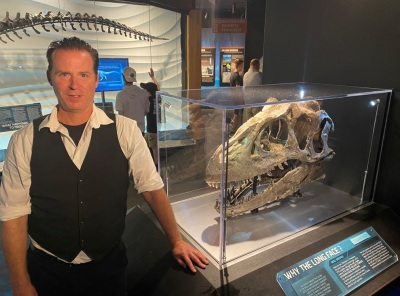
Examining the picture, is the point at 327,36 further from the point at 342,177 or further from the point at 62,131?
the point at 62,131

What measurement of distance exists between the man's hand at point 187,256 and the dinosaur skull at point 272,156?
0.37m

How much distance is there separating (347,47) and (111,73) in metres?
3.61

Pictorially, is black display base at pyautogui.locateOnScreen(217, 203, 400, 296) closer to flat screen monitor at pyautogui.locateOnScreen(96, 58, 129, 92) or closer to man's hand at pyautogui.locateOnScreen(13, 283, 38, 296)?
man's hand at pyautogui.locateOnScreen(13, 283, 38, 296)

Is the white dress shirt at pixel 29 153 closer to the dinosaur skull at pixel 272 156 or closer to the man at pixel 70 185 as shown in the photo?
the man at pixel 70 185

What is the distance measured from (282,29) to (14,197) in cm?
305

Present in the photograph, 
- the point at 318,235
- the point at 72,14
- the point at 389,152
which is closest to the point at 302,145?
the point at 318,235

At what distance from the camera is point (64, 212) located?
1.43 m

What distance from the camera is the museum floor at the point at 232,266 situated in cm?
180

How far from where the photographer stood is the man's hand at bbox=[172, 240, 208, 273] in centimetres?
173

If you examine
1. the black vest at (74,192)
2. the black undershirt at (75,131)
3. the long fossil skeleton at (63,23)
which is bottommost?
the black vest at (74,192)

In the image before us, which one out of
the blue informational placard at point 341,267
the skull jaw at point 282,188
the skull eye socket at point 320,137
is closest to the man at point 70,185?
the skull jaw at point 282,188

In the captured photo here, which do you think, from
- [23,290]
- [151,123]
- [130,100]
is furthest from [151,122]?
[23,290]

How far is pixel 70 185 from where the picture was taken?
141 cm

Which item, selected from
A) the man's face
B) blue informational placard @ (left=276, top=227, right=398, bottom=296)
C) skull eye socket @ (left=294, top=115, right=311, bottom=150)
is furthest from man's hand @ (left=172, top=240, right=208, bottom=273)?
skull eye socket @ (left=294, top=115, right=311, bottom=150)
